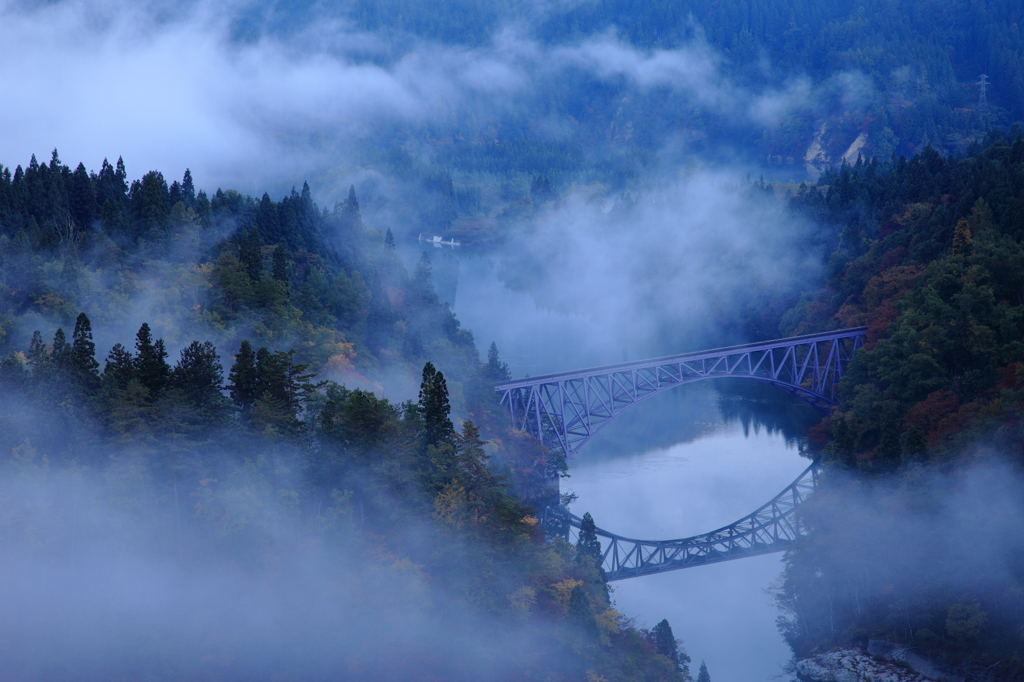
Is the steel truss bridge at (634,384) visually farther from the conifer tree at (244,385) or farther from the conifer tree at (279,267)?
the conifer tree at (279,267)

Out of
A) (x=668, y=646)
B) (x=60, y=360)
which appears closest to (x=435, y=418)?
(x=668, y=646)

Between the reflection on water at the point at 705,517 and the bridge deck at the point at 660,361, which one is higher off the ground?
the bridge deck at the point at 660,361

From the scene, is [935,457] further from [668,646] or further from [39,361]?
[39,361]

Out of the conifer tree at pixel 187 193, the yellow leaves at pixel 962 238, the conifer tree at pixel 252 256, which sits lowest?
the yellow leaves at pixel 962 238

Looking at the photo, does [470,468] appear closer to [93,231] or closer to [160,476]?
[160,476]

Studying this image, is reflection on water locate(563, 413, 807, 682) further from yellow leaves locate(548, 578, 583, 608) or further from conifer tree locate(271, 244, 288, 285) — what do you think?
conifer tree locate(271, 244, 288, 285)

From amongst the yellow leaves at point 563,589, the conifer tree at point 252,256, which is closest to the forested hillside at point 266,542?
the yellow leaves at point 563,589

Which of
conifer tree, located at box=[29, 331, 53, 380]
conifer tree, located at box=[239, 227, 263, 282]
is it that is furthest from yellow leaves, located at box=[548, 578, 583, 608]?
conifer tree, located at box=[239, 227, 263, 282]
